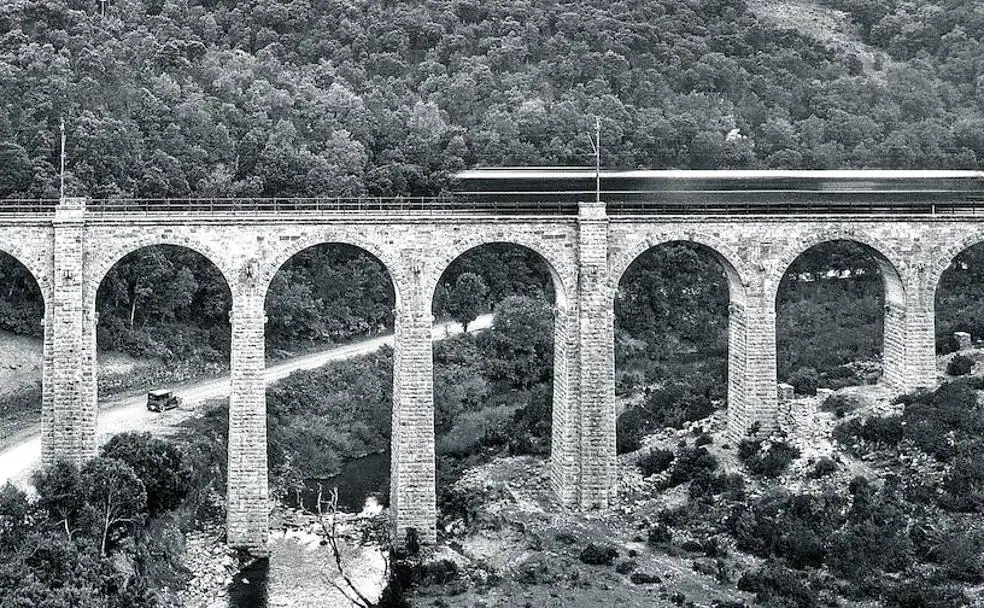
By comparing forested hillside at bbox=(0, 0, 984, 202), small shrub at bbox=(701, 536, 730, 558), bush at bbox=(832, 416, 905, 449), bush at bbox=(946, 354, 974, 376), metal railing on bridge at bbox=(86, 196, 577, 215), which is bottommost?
small shrub at bbox=(701, 536, 730, 558)

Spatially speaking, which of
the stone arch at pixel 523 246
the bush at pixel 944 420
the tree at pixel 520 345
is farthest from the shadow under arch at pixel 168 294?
the bush at pixel 944 420

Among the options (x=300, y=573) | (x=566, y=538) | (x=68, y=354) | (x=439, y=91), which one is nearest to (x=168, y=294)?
(x=68, y=354)

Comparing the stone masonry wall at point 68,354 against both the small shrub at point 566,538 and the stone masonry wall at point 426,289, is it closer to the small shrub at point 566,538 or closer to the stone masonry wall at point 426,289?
the stone masonry wall at point 426,289

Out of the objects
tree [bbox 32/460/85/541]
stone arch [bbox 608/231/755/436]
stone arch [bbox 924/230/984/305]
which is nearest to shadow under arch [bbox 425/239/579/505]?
stone arch [bbox 608/231/755/436]

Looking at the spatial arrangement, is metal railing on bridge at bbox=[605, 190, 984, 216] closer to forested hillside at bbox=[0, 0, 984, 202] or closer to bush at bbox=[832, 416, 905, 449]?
bush at bbox=[832, 416, 905, 449]

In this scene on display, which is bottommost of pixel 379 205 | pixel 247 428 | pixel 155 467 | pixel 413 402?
pixel 155 467

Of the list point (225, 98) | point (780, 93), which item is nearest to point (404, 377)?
point (225, 98)

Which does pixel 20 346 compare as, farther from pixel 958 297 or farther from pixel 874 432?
pixel 958 297
